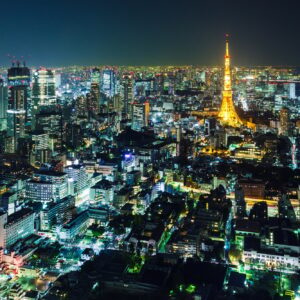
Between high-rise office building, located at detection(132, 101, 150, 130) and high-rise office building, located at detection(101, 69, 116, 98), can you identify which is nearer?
high-rise office building, located at detection(132, 101, 150, 130)

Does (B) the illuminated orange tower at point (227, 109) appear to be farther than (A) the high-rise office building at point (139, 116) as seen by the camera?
No

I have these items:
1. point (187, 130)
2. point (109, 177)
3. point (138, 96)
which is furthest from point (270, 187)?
point (138, 96)

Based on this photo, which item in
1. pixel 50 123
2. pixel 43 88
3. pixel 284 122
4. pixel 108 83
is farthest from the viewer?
pixel 108 83

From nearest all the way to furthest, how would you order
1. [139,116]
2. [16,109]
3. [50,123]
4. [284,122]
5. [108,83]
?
[284,122] < [50,123] < [16,109] < [139,116] < [108,83]

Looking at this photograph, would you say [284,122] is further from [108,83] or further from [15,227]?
[108,83]

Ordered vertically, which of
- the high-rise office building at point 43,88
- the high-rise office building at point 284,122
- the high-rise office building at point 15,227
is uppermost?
the high-rise office building at point 43,88

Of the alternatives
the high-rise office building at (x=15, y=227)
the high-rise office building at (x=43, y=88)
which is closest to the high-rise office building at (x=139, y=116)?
the high-rise office building at (x=43, y=88)

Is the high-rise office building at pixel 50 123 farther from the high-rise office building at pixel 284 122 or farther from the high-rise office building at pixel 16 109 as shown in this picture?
the high-rise office building at pixel 284 122

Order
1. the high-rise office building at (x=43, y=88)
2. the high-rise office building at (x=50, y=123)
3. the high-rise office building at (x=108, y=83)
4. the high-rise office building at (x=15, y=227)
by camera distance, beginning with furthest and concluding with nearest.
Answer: the high-rise office building at (x=108, y=83)
the high-rise office building at (x=43, y=88)
the high-rise office building at (x=50, y=123)
the high-rise office building at (x=15, y=227)

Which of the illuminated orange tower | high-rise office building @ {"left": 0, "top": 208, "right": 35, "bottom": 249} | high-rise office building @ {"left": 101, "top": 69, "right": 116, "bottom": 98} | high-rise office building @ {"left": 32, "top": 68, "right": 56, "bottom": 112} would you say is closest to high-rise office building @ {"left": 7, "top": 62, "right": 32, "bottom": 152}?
high-rise office building @ {"left": 32, "top": 68, "right": 56, "bottom": 112}

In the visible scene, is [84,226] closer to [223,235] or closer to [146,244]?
[146,244]

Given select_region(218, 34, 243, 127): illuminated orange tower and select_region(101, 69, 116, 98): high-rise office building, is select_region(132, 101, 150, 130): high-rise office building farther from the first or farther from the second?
select_region(101, 69, 116, 98): high-rise office building

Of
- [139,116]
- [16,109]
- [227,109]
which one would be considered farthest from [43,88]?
[227,109]
